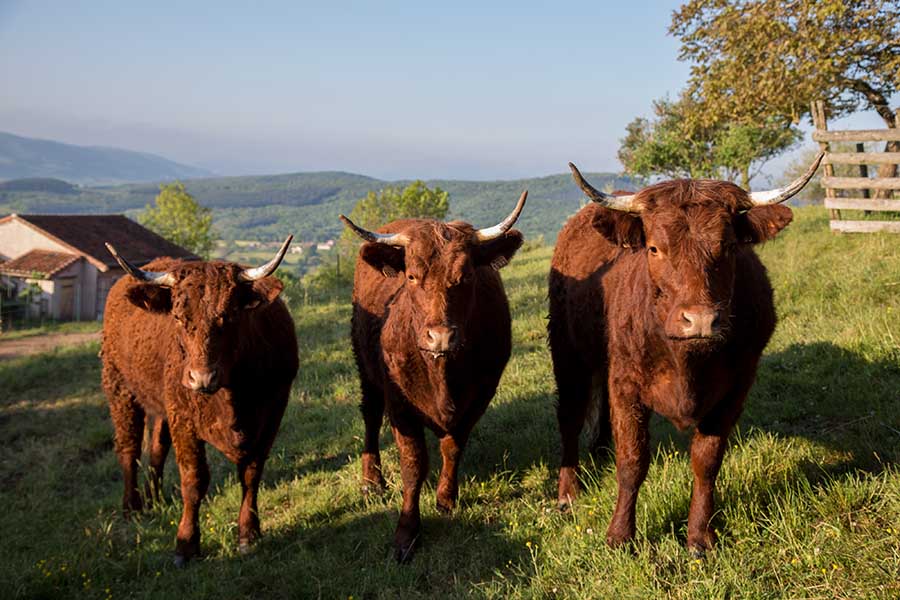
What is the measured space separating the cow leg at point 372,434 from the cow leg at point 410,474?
111cm

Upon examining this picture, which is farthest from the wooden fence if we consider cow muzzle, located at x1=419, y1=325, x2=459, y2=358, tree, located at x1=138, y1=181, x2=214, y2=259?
tree, located at x1=138, y1=181, x2=214, y2=259

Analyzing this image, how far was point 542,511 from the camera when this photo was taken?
174 inches

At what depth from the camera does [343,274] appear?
3122 centimetres

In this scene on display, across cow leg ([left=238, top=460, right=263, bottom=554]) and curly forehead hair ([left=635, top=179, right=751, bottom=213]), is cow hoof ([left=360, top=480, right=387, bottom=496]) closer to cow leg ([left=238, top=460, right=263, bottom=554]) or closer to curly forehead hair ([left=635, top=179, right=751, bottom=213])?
cow leg ([left=238, top=460, right=263, bottom=554])

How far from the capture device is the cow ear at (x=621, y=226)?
11.7 ft

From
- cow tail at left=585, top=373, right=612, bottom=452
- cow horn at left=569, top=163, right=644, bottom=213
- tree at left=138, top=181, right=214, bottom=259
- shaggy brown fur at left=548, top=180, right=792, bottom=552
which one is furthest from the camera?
tree at left=138, top=181, right=214, bottom=259

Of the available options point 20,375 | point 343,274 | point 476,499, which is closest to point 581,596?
point 476,499

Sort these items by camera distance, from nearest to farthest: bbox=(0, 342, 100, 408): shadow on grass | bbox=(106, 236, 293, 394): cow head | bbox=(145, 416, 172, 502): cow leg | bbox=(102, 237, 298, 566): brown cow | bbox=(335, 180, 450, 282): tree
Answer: bbox=(106, 236, 293, 394): cow head
bbox=(102, 237, 298, 566): brown cow
bbox=(145, 416, 172, 502): cow leg
bbox=(0, 342, 100, 408): shadow on grass
bbox=(335, 180, 450, 282): tree

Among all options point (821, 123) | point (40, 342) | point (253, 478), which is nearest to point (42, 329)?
point (40, 342)

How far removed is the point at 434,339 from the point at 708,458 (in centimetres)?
176

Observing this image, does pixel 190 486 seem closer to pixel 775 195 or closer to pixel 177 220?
pixel 775 195

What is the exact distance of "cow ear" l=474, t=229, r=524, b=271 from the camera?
4.55m

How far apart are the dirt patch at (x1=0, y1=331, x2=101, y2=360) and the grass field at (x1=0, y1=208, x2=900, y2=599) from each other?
19270 mm

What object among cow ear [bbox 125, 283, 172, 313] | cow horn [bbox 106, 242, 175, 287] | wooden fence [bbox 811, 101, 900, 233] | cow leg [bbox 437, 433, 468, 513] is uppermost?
wooden fence [bbox 811, 101, 900, 233]
